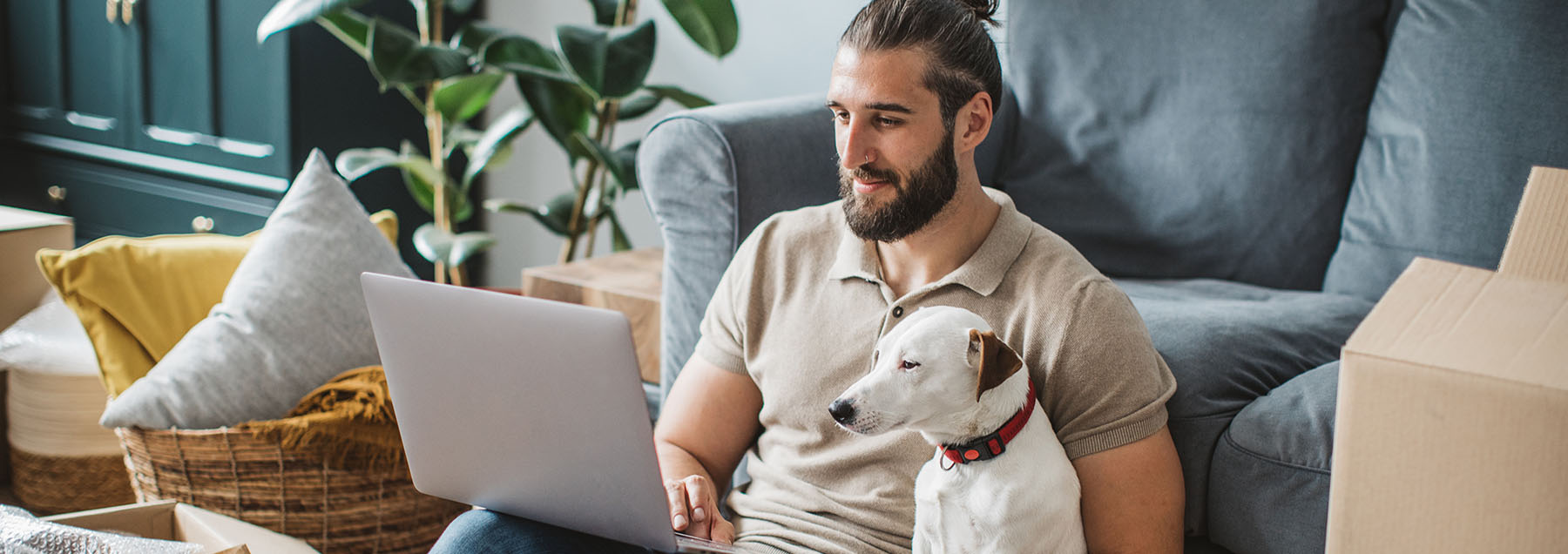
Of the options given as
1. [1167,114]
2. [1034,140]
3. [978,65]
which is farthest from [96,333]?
[1167,114]

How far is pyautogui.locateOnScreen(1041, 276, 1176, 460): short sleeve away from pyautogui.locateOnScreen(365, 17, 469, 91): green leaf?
1.55 metres

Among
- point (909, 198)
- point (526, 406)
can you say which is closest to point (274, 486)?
point (526, 406)

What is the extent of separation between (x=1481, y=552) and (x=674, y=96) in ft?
6.29

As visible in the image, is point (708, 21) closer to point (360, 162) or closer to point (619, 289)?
point (619, 289)

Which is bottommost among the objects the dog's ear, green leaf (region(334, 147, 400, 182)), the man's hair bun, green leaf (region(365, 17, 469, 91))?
green leaf (region(334, 147, 400, 182))

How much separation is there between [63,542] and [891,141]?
817mm

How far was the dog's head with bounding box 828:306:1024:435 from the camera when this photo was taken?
925 millimetres

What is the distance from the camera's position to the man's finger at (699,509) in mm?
1148

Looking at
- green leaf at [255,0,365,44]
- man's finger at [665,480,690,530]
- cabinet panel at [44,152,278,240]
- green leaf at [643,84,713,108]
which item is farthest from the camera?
cabinet panel at [44,152,278,240]

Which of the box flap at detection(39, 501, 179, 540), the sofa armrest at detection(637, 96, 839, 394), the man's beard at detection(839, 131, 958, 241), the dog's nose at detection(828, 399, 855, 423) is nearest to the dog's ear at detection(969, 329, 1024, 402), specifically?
the dog's nose at detection(828, 399, 855, 423)

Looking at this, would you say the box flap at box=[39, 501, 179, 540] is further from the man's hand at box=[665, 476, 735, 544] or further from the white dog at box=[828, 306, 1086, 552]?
the white dog at box=[828, 306, 1086, 552]

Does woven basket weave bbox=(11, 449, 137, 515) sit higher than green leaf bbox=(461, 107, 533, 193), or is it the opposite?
green leaf bbox=(461, 107, 533, 193)

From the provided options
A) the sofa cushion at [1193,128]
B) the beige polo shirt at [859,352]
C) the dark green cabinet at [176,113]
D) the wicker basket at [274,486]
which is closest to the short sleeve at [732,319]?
the beige polo shirt at [859,352]

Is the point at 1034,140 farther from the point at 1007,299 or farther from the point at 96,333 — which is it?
the point at 96,333
